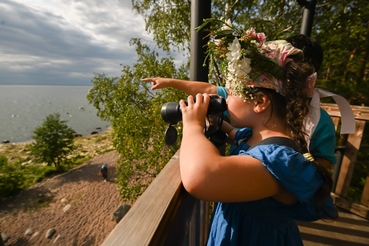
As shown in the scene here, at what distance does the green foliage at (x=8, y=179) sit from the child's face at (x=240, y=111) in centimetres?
1307

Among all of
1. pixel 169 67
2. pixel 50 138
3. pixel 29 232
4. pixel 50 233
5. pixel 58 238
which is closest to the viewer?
pixel 169 67

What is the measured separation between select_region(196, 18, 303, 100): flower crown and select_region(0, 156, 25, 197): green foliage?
13.1m

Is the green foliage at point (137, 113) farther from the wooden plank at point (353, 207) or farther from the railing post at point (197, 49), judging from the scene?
the wooden plank at point (353, 207)

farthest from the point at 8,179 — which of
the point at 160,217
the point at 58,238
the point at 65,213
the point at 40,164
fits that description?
the point at 160,217

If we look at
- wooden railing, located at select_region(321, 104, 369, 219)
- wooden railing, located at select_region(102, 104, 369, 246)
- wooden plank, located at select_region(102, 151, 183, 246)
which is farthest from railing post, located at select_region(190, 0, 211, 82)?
wooden railing, located at select_region(321, 104, 369, 219)

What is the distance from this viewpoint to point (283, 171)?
23.0 inches

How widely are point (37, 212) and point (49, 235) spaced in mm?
2208

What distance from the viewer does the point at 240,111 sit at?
2.89 feet

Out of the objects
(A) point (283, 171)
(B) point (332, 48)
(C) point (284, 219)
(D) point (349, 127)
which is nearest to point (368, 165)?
(B) point (332, 48)

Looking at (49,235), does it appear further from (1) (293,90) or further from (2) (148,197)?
(1) (293,90)

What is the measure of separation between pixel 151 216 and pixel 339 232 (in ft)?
7.79

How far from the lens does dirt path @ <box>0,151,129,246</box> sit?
314 inches

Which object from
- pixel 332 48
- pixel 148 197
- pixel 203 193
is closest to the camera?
pixel 203 193

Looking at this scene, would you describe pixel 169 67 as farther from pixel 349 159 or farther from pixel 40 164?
pixel 40 164
